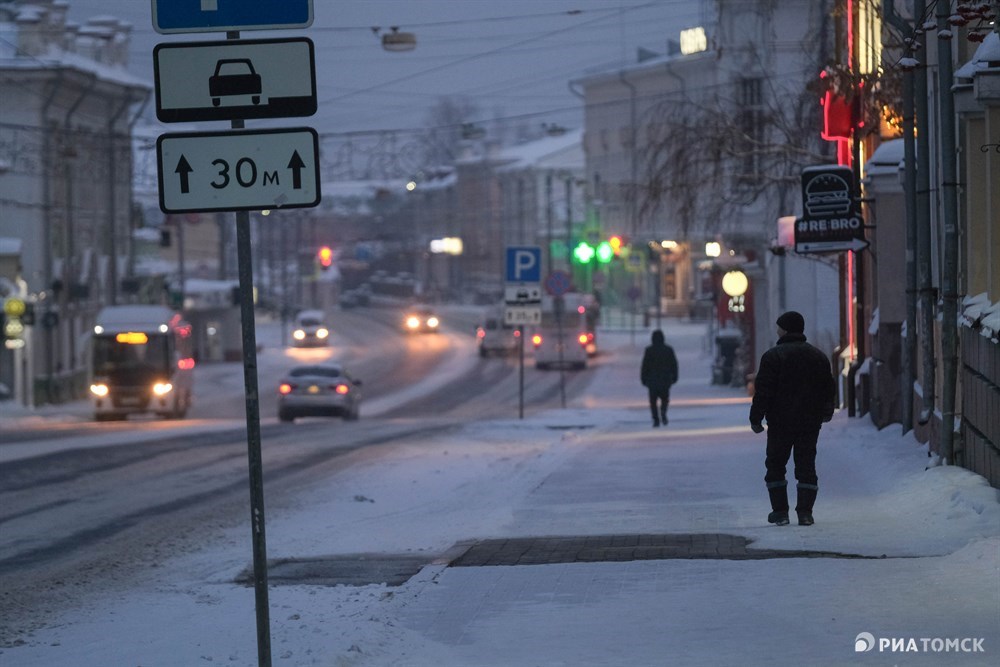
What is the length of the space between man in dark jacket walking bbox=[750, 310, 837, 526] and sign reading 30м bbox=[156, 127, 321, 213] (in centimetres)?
649

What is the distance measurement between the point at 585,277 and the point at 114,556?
95628 millimetres

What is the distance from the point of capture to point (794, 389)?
12.9 metres

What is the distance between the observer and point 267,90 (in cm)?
704

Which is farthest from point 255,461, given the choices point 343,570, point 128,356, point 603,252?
point 603,252

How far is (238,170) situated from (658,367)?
21903mm

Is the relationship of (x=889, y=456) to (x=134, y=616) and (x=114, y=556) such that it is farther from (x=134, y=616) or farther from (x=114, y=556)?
(x=134, y=616)

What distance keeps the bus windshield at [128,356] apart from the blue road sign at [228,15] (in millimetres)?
37868

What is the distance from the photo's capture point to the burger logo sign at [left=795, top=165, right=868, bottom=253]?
21500 millimetres

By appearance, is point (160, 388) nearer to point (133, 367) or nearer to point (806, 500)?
point (133, 367)

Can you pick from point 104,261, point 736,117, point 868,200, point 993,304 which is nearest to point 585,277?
point 104,261

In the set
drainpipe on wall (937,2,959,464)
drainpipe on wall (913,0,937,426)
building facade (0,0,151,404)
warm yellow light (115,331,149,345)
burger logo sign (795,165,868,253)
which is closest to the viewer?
drainpipe on wall (937,2,959,464)

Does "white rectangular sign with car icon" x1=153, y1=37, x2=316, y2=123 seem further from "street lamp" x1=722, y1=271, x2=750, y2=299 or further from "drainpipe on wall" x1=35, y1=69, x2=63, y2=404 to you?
"drainpipe on wall" x1=35, y1=69, x2=63, y2=404

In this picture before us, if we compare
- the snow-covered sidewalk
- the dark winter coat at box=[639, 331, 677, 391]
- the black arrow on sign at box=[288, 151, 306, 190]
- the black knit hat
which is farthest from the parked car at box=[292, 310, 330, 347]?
the black arrow on sign at box=[288, 151, 306, 190]

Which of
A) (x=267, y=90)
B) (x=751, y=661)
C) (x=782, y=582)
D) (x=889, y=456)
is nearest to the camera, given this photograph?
(x=267, y=90)
